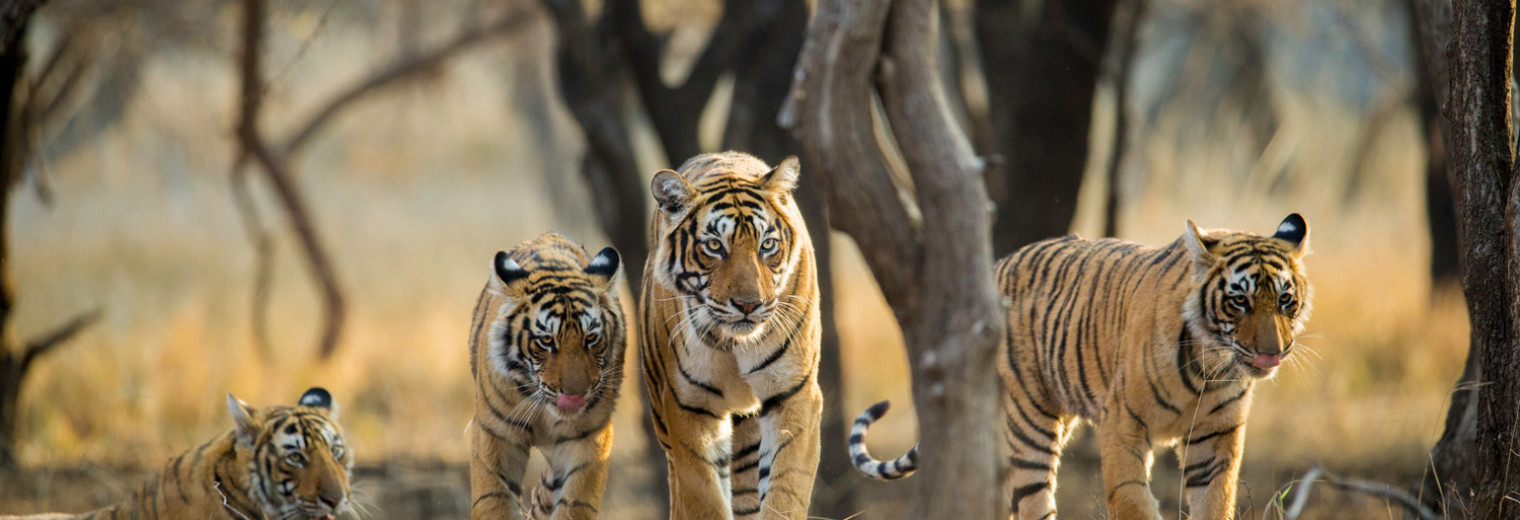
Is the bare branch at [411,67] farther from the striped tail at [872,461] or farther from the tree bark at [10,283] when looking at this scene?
the striped tail at [872,461]

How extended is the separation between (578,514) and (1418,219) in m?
14.6

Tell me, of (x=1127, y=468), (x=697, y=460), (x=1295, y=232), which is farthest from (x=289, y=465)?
(x=1295, y=232)

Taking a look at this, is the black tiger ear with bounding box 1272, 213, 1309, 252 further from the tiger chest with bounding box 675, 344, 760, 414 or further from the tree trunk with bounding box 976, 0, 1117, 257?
the tree trunk with bounding box 976, 0, 1117, 257

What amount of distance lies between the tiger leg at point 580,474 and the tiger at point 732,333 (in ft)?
0.76

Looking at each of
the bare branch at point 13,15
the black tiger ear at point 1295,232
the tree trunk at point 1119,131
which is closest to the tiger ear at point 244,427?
the bare branch at point 13,15

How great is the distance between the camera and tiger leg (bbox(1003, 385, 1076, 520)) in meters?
4.73

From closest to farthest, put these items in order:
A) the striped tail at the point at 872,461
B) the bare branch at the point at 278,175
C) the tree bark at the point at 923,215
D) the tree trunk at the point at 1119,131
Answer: the tree bark at the point at 923,215 < the striped tail at the point at 872,461 < the tree trunk at the point at 1119,131 < the bare branch at the point at 278,175

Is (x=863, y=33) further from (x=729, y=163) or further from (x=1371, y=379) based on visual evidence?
(x=1371, y=379)

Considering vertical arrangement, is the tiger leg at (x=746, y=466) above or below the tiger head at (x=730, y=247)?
below

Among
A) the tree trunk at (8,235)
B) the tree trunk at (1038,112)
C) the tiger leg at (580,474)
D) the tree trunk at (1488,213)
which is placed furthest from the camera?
the tree trunk at (1038,112)

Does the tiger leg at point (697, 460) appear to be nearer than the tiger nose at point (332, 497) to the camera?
Yes

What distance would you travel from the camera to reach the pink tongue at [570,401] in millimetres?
3879

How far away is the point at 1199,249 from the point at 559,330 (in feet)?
6.50

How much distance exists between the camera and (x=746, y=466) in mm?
4562
